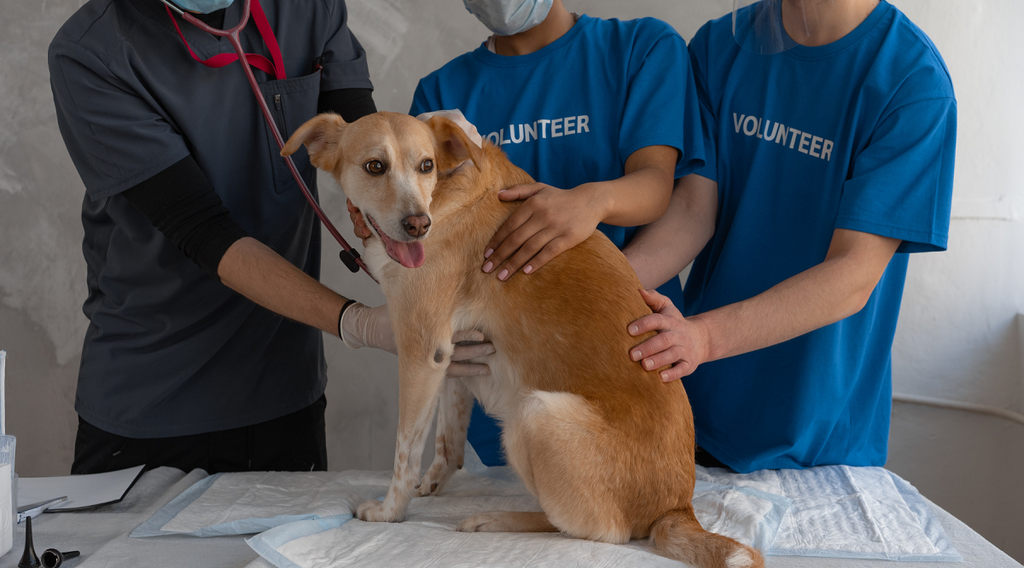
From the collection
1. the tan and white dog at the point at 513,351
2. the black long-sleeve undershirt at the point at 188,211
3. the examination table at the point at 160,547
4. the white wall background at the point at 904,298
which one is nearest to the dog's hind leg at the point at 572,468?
the tan and white dog at the point at 513,351

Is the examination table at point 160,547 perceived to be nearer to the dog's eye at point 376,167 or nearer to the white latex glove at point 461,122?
the dog's eye at point 376,167

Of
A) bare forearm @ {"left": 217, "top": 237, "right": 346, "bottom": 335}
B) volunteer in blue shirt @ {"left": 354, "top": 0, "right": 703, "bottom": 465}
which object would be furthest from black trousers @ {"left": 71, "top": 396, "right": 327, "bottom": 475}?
volunteer in blue shirt @ {"left": 354, "top": 0, "right": 703, "bottom": 465}

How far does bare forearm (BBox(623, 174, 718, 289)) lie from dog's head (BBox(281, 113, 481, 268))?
0.57 m

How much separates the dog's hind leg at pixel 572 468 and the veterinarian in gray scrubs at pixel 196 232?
741 mm

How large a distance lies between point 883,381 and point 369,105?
187 centimetres

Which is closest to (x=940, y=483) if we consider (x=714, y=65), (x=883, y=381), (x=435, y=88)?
(x=883, y=381)

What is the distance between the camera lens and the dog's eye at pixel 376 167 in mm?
1560

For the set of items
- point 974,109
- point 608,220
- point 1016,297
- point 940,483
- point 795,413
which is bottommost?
point 940,483

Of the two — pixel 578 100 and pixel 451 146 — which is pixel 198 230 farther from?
pixel 578 100

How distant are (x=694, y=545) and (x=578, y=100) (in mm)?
1251

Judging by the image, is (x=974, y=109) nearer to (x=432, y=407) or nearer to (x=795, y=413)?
(x=795, y=413)

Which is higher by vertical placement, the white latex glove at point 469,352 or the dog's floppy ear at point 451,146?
the dog's floppy ear at point 451,146

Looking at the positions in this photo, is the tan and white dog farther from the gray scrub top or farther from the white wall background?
the white wall background

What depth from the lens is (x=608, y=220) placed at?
63.1 inches
